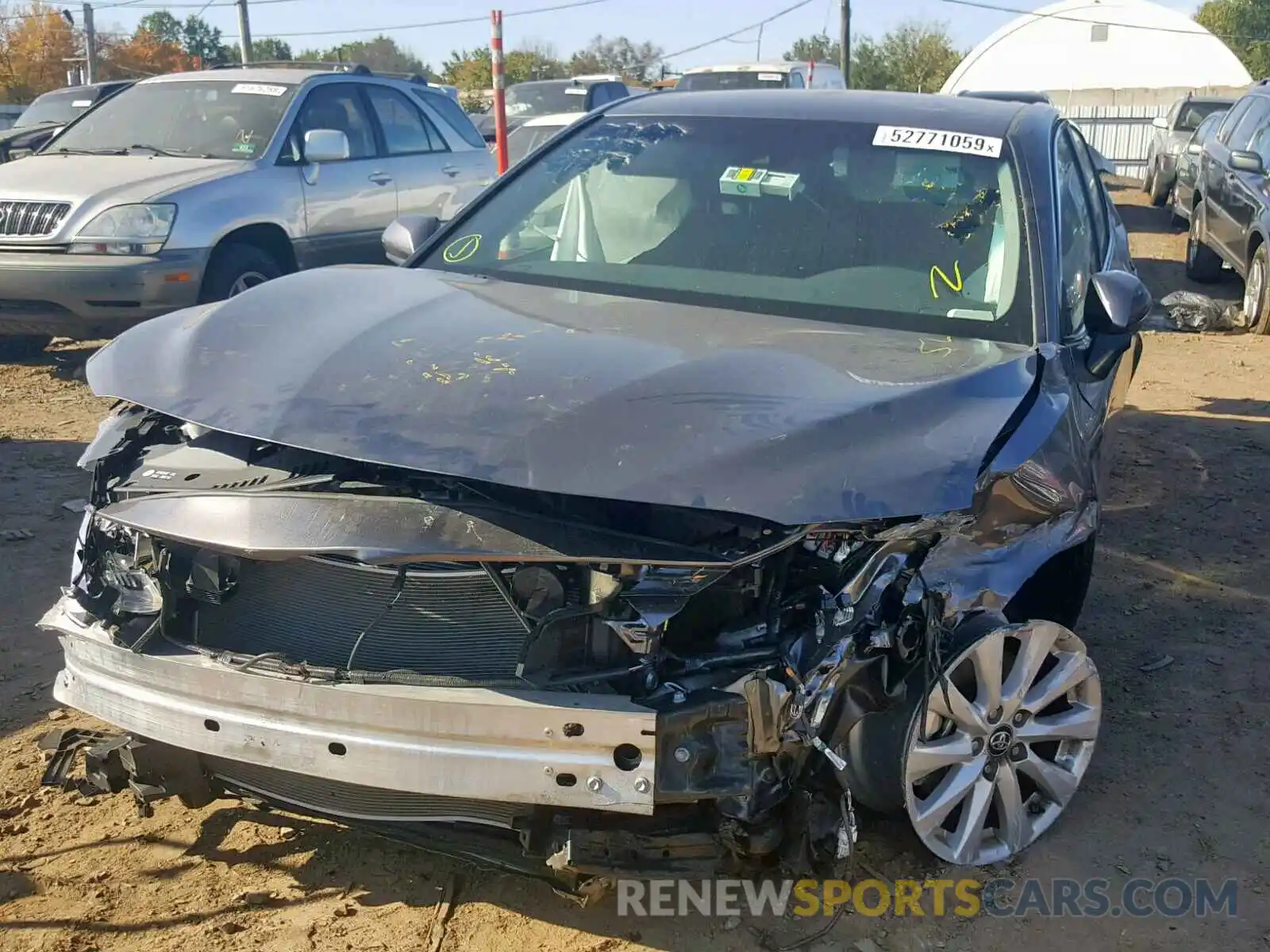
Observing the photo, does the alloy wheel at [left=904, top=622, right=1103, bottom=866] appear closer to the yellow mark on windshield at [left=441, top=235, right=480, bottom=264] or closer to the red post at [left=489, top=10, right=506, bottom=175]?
the yellow mark on windshield at [left=441, top=235, right=480, bottom=264]

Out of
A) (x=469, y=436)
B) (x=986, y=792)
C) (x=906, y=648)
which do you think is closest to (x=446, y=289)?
(x=469, y=436)

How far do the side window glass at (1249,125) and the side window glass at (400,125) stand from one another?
7.06 m

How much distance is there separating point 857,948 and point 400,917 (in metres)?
1.03

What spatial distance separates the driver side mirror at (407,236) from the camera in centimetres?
420

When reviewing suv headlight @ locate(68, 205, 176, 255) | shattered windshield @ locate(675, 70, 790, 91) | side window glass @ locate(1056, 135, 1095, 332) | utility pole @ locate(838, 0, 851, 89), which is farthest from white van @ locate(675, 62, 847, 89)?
utility pole @ locate(838, 0, 851, 89)

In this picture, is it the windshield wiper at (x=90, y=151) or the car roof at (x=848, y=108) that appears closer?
the car roof at (x=848, y=108)

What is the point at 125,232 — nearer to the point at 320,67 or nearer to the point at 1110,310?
the point at 320,67

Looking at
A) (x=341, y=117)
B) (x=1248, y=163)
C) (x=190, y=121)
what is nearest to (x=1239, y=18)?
(x=1248, y=163)

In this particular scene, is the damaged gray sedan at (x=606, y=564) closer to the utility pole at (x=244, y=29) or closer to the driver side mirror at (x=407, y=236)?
the driver side mirror at (x=407, y=236)

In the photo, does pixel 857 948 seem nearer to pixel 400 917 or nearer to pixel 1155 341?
pixel 400 917

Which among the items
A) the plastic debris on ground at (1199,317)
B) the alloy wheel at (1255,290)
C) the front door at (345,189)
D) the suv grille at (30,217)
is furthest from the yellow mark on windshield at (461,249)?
the alloy wheel at (1255,290)

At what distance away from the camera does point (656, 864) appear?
244cm

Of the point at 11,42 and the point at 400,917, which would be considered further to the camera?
the point at 11,42

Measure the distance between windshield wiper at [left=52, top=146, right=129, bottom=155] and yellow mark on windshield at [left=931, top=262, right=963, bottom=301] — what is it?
6.18 m
